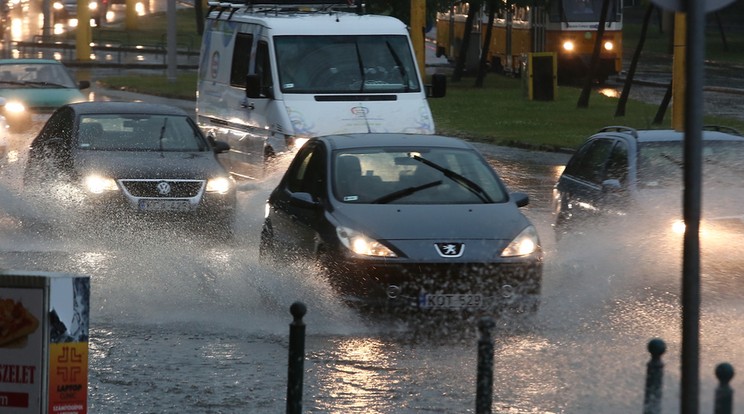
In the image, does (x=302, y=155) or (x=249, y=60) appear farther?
(x=249, y=60)

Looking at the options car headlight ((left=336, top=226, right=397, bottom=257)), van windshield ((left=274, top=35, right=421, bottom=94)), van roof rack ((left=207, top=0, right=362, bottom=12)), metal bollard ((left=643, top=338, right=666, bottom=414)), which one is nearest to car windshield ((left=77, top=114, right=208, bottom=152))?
van windshield ((left=274, top=35, right=421, bottom=94))

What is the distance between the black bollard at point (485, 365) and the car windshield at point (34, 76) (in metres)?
21.4

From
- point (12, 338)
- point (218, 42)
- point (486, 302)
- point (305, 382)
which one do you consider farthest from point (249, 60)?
point (12, 338)

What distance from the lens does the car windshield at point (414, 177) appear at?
11867 millimetres

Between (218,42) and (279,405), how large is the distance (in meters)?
12.9

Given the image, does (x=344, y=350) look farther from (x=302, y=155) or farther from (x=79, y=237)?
(x=79, y=237)

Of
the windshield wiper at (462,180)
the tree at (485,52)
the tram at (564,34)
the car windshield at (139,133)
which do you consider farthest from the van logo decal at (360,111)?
the tree at (485,52)

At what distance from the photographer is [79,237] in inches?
608

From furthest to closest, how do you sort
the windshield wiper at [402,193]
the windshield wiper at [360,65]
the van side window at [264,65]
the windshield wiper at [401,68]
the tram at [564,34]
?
1. the tram at [564,34]
2. the van side window at [264,65]
3. the windshield wiper at [401,68]
4. the windshield wiper at [360,65]
5. the windshield wiper at [402,193]

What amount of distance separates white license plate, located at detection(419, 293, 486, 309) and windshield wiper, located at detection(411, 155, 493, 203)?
4.20ft

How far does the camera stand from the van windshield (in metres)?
18.7

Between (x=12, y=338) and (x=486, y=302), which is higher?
(x=12, y=338)

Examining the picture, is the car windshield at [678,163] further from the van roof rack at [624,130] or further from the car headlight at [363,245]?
the car headlight at [363,245]

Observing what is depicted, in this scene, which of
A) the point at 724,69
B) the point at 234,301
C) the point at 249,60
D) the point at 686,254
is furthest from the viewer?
the point at 724,69
